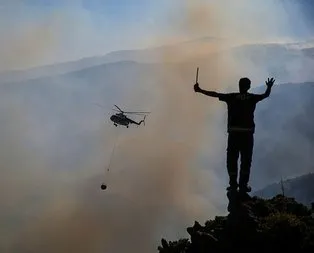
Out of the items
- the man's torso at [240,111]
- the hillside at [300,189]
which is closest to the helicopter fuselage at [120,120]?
the man's torso at [240,111]

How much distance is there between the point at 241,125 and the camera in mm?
13781

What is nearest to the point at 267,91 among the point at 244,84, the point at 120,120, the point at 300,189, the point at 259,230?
the point at 244,84

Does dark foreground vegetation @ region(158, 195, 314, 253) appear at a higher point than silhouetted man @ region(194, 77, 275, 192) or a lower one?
lower

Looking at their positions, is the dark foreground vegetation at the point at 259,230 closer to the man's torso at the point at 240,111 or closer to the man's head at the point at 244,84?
the man's torso at the point at 240,111

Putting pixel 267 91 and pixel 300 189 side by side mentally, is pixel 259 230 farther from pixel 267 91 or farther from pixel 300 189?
pixel 300 189

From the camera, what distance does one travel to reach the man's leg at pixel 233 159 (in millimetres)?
13969

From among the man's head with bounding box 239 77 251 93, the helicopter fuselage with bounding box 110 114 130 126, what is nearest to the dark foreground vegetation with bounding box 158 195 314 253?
the man's head with bounding box 239 77 251 93

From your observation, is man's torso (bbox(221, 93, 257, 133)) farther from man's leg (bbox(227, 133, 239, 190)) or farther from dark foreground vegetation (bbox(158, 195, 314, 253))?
dark foreground vegetation (bbox(158, 195, 314, 253))

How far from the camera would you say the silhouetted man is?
1353cm

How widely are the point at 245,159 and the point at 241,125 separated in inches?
38.1

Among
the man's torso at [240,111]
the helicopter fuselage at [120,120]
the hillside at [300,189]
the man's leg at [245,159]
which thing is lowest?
the man's leg at [245,159]

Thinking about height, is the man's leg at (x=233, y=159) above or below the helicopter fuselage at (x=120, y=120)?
below

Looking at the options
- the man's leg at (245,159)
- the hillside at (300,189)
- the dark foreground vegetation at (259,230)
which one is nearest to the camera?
the dark foreground vegetation at (259,230)

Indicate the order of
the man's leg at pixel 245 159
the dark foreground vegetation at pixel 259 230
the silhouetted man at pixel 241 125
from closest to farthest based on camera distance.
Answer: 1. the dark foreground vegetation at pixel 259 230
2. the silhouetted man at pixel 241 125
3. the man's leg at pixel 245 159
